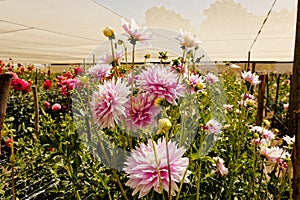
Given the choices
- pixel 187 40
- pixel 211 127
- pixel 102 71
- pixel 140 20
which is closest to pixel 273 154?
pixel 211 127

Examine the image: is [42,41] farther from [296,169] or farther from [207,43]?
[296,169]

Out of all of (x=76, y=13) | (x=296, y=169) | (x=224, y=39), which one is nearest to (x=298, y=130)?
(x=296, y=169)

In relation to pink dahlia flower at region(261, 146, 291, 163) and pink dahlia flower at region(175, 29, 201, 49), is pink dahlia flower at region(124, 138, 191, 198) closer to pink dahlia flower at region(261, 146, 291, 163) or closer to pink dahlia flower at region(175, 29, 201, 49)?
pink dahlia flower at region(175, 29, 201, 49)

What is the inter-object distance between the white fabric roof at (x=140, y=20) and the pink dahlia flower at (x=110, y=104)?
6.46ft

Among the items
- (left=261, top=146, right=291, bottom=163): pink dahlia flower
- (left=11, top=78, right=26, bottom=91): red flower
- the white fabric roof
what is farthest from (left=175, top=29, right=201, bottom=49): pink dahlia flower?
(left=11, top=78, right=26, bottom=91): red flower

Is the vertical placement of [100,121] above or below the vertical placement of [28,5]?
below

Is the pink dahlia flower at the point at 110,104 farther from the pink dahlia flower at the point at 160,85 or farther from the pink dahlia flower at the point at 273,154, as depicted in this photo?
the pink dahlia flower at the point at 273,154

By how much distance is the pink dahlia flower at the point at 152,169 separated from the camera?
0.43 m

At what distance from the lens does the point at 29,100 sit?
297cm

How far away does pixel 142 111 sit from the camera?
52 cm

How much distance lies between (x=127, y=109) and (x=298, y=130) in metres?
0.30

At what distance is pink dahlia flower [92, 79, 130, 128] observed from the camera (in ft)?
1.56

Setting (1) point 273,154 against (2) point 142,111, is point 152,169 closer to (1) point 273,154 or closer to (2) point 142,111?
(2) point 142,111

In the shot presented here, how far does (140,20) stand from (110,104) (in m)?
3.09
